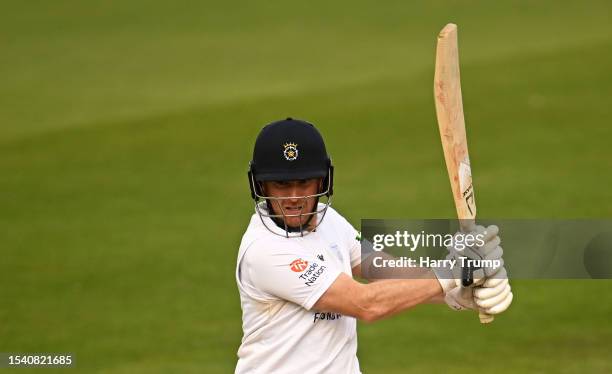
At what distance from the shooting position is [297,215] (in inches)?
231

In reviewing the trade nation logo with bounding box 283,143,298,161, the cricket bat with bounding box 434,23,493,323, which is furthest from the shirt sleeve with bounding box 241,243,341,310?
the cricket bat with bounding box 434,23,493,323

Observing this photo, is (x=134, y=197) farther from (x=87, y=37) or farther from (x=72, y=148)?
(x=87, y=37)

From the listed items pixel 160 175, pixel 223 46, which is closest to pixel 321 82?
pixel 223 46

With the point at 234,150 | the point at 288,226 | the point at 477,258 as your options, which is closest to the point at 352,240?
the point at 288,226

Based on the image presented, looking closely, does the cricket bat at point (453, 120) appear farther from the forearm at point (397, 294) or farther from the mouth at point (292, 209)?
the mouth at point (292, 209)

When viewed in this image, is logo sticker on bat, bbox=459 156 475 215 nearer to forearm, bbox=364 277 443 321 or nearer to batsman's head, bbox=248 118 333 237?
forearm, bbox=364 277 443 321

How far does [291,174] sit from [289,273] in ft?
1.47

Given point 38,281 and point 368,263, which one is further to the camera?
point 38,281

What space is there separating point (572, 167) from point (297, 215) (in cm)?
1045

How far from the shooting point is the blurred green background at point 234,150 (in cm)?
1122

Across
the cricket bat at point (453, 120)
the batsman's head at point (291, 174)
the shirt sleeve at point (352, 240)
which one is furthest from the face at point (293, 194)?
the cricket bat at point (453, 120)

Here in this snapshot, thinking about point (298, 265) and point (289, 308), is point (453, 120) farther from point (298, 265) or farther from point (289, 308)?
point (289, 308)

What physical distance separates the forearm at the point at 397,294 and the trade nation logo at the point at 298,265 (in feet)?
0.96

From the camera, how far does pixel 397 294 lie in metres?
5.85
